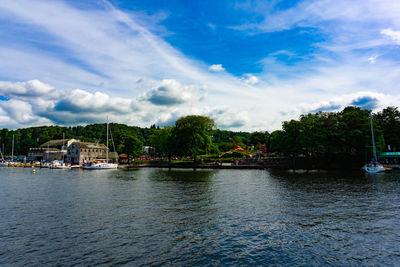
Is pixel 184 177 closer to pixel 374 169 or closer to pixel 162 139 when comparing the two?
pixel 374 169

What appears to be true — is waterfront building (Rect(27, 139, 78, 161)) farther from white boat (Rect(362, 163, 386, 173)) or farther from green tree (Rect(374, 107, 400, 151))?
green tree (Rect(374, 107, 400, 151))

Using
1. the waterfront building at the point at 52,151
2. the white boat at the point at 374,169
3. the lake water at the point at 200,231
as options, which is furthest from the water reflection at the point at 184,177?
the waterfront building at the point at 52,151

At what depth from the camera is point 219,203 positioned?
24.3 m

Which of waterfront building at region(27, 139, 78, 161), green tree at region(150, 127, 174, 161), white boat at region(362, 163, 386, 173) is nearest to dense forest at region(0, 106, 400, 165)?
white boat at region(362, 163, 386, 173)

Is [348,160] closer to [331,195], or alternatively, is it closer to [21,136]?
[331,195]

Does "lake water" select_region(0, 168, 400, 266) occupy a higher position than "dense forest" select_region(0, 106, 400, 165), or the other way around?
"dense forest" select_region(0, 106, 400, 165)

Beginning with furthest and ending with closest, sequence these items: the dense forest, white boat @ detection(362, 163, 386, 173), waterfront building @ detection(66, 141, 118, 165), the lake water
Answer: waterfront building @ detection(66, 141, 118, 165) → the dense forest → white boat @ detection(362, 163, 386, 173) → the lake water

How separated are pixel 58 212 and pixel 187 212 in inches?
422

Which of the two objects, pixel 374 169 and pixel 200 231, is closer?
pixel 200 231

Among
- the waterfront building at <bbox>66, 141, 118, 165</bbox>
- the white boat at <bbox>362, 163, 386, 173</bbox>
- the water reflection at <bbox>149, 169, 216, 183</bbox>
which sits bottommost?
the white boat at <bbox>362, 163, 386, 173</bbox>

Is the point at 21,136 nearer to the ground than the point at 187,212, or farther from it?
farther from it

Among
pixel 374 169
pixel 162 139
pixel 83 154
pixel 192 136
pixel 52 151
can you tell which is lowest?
pixel 374 169

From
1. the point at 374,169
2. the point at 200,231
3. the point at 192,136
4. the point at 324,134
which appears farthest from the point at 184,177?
the point at 374,169

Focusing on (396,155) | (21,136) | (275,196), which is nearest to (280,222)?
(275,196)
